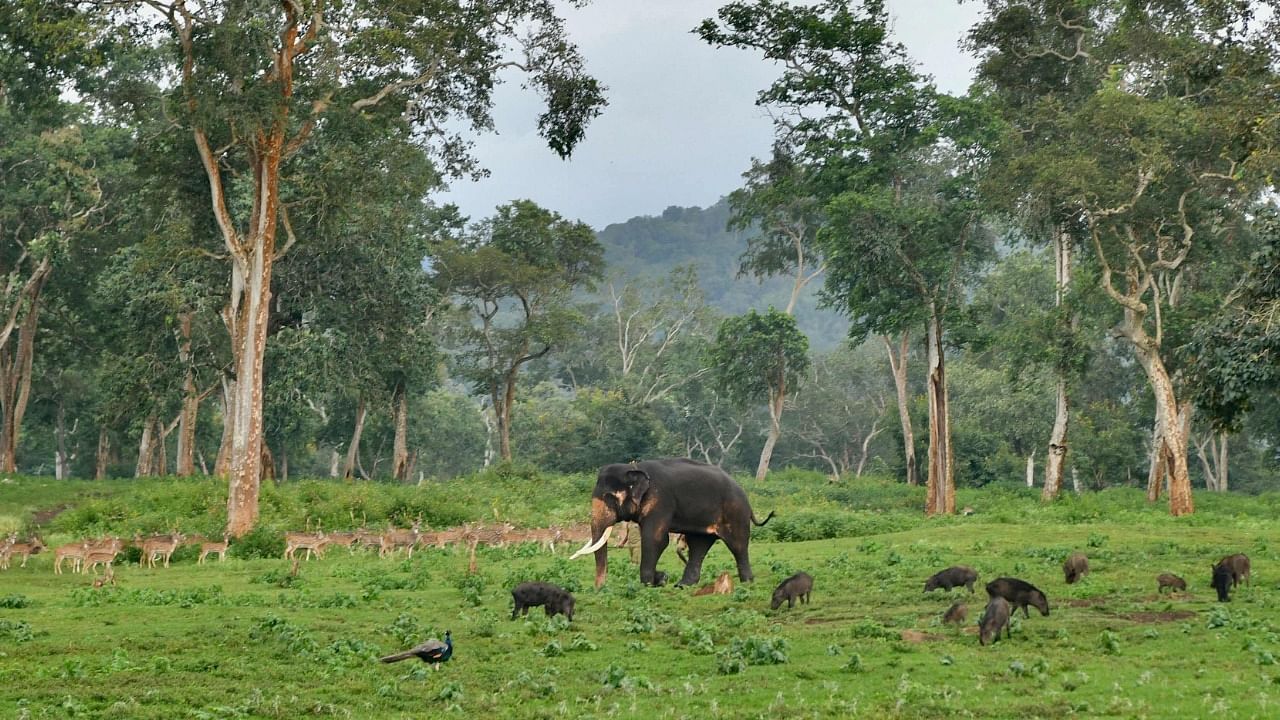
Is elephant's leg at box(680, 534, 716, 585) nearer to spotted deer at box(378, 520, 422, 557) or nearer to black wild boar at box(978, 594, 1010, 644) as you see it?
black wild boar at box(978, 594, 1010, 644)

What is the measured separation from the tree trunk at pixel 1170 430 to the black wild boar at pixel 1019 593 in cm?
2516

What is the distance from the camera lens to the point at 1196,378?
26.2 metres

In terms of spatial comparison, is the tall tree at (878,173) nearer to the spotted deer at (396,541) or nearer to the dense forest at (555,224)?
the dense forest at (555,224)

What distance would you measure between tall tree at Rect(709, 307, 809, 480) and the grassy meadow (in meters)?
41.0

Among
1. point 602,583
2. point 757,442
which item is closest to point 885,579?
point 602,583

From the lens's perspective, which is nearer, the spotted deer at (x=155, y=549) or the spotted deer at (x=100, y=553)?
the spotted deer at (x=100, y=553)

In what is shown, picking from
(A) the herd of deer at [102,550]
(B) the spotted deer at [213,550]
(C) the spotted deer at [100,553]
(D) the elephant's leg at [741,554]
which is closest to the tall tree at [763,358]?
(B) the spotted deer at [213,550]

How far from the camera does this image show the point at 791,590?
21391 mm

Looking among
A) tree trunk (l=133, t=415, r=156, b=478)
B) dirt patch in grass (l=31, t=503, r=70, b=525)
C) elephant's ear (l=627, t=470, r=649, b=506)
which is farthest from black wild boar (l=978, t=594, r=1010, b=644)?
tree trunk (l=133, t=415, r=156, b=478)

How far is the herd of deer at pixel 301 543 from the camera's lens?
98.1 ft

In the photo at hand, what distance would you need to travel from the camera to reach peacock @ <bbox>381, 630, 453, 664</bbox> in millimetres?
16312

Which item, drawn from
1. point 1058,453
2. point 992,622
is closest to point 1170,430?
point 1058,453

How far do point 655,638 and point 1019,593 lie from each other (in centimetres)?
584

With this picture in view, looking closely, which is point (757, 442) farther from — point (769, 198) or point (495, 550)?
point (495, 550)
